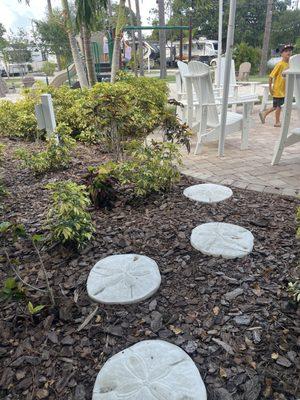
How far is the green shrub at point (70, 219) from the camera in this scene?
6.93 feet

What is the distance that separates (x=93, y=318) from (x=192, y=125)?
3.88 m

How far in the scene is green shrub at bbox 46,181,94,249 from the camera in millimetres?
2111

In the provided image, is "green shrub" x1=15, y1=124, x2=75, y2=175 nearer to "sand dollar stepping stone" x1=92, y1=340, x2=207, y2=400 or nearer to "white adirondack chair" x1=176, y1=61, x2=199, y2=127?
"white adirondack chair" x1=176, y1=61, x2=199, y2=127

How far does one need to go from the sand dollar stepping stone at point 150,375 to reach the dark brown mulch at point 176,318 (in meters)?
0.06

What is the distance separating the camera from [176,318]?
5.39ft

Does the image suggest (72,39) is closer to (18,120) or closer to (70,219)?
(18,120)

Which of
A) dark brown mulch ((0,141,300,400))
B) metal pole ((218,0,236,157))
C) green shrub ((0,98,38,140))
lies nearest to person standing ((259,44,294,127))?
metal pole ((218,0,236,157))

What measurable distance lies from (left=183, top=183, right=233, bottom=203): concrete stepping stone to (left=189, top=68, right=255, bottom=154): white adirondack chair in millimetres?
1258

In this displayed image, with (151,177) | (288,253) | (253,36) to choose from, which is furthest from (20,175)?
(253,36)

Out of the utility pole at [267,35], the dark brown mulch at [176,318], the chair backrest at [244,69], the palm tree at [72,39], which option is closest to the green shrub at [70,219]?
the dark brown mulch at [176,318]

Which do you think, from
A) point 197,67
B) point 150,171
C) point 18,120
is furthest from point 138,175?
point 18,120

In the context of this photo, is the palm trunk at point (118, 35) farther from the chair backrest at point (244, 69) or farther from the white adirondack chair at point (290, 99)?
the chair backrest at point (244, 69)

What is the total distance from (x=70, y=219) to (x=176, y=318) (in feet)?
3.15

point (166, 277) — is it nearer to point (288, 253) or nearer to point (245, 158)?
point (288, 253)
